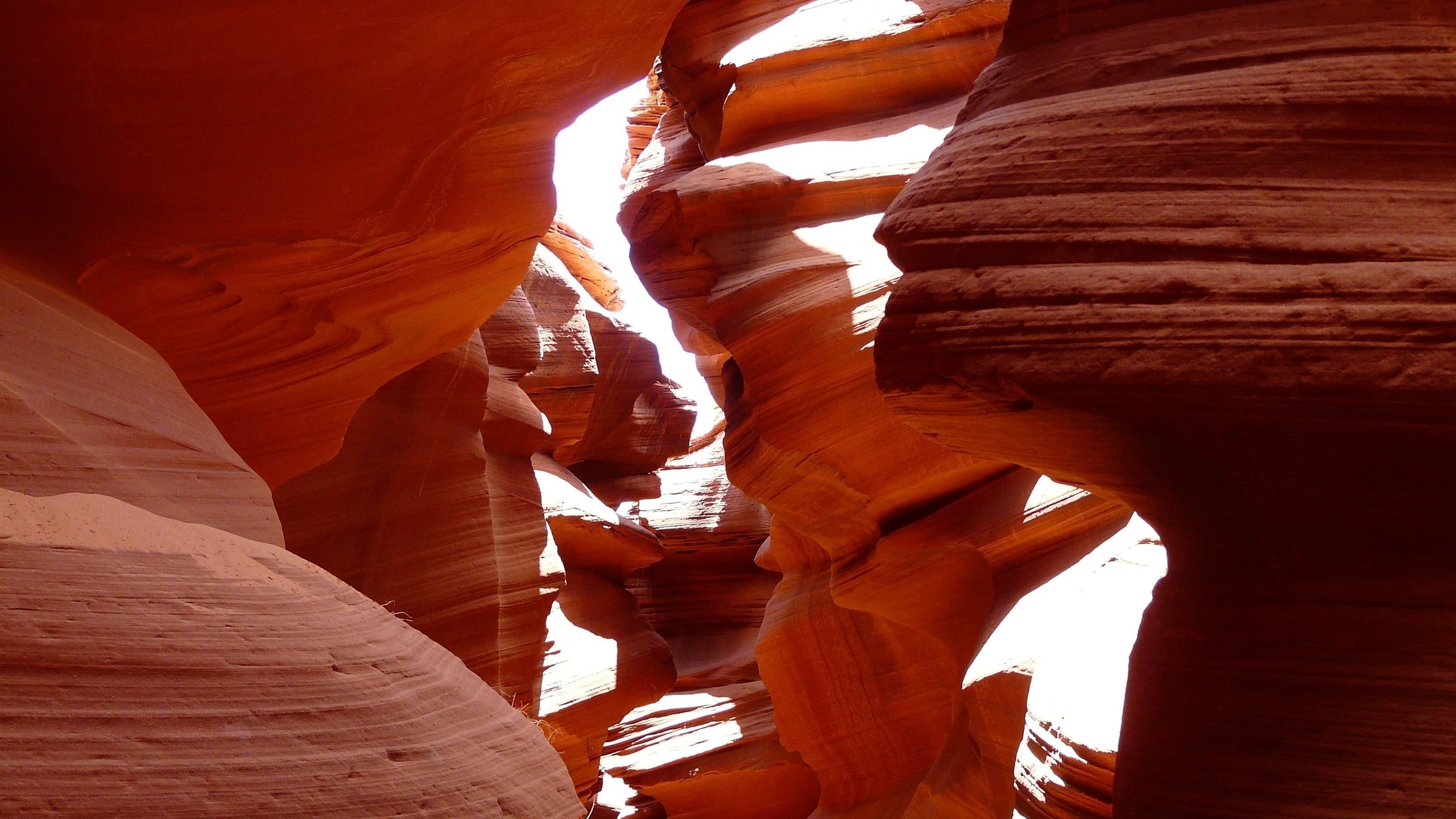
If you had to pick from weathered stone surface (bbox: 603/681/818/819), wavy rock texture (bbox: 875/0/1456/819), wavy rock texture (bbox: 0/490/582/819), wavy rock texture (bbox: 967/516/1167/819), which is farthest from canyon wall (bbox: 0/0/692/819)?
weathered stone surface (bbox: 603/681/818/819)

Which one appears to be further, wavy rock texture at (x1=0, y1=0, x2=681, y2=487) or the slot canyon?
wavy rock texture at (x1=0, y1=0, x2=681, y2=487)

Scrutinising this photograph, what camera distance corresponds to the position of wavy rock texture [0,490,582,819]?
1893mm

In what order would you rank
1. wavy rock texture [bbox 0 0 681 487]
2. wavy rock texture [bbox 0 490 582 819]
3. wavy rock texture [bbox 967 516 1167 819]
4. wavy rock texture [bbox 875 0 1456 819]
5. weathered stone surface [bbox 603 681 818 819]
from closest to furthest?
1. wavy rock texture [bbox 0 490 582 819]
2. wavy rock texture [bbox 875 0 1456 819]
3. wavy rock texture [bbox 0 0 681 487]
4. wavy rock texture [bbox 967 516 1167 819]
5. weathered stone surface [bbox 603 681 818 819]

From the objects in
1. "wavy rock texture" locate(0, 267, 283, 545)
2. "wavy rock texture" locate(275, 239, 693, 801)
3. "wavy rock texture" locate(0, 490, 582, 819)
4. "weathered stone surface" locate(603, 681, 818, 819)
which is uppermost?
"wavy rock texture" locate(0, 267, 283, 545)

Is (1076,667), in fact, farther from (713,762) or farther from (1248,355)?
(713,762)

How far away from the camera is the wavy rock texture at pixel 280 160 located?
11.8ft

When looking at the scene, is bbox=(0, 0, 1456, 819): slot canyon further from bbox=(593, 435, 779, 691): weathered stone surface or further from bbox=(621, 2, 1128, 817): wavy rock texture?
bbox=(593, 435, 779, 691): weathered stone surface

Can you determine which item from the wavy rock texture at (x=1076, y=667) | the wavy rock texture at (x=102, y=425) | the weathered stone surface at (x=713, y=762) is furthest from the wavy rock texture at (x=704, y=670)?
the wavy rock texture at (x=102, y=425)

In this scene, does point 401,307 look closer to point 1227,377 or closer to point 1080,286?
point 1080,286

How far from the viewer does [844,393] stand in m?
6.45

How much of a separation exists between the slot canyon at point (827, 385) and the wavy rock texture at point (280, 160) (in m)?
0.02

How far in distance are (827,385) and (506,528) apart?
8.99 feet

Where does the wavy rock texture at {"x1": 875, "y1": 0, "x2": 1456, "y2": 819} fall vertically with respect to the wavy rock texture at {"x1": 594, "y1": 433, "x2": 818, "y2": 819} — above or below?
above

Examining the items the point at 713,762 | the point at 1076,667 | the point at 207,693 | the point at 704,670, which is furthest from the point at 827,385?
the point at 704,670
